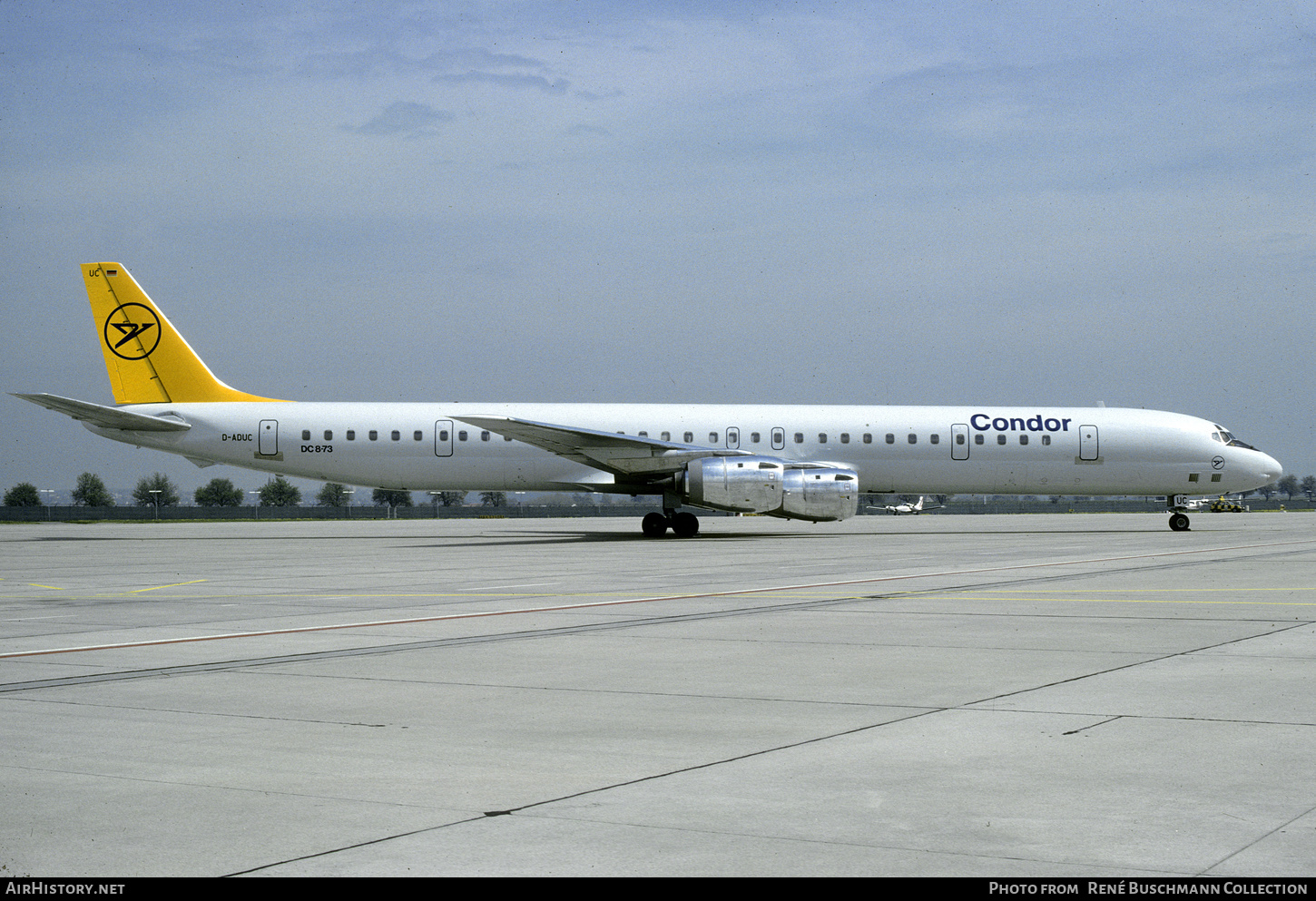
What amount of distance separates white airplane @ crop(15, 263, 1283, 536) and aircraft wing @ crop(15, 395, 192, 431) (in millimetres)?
51

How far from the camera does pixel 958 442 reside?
35.0 meters

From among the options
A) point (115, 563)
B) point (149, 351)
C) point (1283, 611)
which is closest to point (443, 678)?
point (1283, 611)

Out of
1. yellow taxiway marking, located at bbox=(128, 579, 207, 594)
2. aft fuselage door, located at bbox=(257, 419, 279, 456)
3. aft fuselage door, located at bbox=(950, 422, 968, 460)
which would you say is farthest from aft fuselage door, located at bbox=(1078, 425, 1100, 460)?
yellow taxiway marking, located at bbox=(128, 579, 207, 594)

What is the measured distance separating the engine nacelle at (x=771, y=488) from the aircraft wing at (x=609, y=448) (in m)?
0.93

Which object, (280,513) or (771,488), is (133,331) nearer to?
(771,488)

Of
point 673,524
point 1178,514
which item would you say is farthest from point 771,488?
point 1178,514

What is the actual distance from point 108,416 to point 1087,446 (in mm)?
27709

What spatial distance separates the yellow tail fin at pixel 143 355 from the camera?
35688 mm

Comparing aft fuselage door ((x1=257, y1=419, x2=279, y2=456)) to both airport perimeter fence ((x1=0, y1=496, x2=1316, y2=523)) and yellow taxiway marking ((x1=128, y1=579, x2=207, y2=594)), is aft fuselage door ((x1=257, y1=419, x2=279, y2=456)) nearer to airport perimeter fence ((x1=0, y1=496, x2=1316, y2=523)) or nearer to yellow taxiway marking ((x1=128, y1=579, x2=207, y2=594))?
yellow taxiway marking ((x1=128, y1=579, x2=207, y2=594))

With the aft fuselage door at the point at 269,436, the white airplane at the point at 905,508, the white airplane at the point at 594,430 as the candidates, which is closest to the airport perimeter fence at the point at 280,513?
the white airplane at the point at 905,508

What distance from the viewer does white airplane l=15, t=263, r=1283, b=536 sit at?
3416 cm

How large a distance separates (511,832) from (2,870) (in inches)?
71.0
